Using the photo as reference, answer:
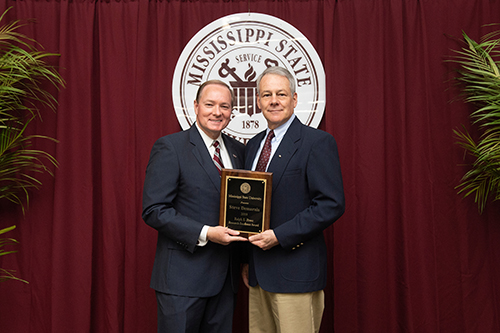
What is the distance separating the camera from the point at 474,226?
2.70 metres

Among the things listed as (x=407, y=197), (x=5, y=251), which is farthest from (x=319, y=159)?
(x=5, y=251)

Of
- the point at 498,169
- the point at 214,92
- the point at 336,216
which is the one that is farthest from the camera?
the point at 498,169

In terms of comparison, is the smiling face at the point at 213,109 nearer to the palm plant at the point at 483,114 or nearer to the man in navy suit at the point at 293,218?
the man in navy suit at the point at 293,218

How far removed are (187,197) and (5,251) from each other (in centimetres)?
172

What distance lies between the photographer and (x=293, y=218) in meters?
1.84

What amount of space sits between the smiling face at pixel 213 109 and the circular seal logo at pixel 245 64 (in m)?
0.71

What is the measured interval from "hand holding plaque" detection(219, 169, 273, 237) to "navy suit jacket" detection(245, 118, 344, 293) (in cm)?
11

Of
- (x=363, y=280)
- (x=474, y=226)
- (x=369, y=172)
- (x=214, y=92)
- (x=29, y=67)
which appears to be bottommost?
(x=363, y=280)

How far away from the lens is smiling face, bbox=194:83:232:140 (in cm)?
198

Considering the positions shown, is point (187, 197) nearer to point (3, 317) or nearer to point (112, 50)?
point (112, 50)

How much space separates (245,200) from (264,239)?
A: 20 cm

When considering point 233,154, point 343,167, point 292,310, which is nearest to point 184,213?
point 233,154

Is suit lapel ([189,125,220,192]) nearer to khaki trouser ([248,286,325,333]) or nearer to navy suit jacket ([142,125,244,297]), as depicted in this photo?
navy suit jacket ([142,125,244,297])

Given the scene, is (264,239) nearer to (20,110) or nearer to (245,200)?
(245,200)
